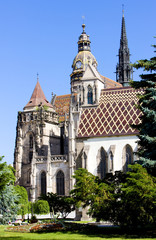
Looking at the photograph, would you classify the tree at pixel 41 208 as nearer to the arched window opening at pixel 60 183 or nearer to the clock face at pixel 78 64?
the arched window opening at pixel 60 183

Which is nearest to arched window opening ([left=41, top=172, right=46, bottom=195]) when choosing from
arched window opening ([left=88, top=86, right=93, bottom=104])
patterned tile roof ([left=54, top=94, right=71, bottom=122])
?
arched window opening ([left=88, top=86, right=93, bottom=104])

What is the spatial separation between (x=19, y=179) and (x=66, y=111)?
60.1ft

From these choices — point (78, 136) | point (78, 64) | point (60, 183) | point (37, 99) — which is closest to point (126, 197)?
point (78, 136)

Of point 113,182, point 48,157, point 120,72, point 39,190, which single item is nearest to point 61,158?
point 48,157

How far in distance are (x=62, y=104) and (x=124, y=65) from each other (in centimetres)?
2748

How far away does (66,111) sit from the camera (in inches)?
3265

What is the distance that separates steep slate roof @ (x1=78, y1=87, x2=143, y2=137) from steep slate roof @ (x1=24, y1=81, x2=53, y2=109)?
55.6 feet

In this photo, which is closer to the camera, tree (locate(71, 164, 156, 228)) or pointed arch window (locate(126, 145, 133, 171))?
A: tree (locate(71, 164, 156, 228))

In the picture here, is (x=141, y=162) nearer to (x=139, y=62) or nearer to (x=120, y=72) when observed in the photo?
(x=139, y=62)

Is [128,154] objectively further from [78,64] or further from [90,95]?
[78,64]

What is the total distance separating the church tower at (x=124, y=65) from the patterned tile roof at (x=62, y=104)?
73.9 ft

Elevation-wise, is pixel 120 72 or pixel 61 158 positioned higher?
pixel 120 72

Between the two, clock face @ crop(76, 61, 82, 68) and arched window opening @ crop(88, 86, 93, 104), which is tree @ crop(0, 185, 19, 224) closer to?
arched window opening @ crop(88, 86, 93, 104)

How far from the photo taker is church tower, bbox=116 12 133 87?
10588 centimetres
